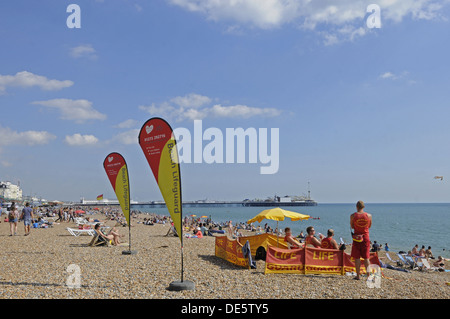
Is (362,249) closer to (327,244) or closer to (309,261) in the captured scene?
(309,261)

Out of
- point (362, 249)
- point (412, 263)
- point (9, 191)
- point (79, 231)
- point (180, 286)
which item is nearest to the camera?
point (180, 286)

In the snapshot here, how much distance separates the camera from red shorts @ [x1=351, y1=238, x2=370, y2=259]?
8.20 metres

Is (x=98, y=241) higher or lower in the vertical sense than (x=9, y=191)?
higher

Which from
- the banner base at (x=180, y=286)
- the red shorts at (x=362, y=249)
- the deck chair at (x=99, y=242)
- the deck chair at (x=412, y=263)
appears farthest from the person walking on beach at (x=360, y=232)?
the deck chair at (x=412, y=263)

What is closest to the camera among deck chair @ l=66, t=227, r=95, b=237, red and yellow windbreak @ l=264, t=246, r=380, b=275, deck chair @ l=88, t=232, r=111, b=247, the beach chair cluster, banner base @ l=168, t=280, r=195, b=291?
banner base @ l=168, t=280, r=195, b=291

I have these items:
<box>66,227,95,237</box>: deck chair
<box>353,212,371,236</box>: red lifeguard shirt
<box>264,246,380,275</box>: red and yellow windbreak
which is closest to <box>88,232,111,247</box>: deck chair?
<box>66,227,95,237</box>: deck chair

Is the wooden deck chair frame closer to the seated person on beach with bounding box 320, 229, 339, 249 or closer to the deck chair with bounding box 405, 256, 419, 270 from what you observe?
the seated person on beach with bounding box 320, 229, 339, 249

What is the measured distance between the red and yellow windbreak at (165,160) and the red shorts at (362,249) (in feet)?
14.0

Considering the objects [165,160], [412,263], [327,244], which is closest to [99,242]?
[165,160]

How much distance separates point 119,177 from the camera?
1342 centimetres

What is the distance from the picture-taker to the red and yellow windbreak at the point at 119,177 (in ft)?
43.2

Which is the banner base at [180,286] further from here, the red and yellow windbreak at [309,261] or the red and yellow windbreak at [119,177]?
the red and yellow windbreak at [119,177]

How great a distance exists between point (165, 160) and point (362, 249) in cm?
510
